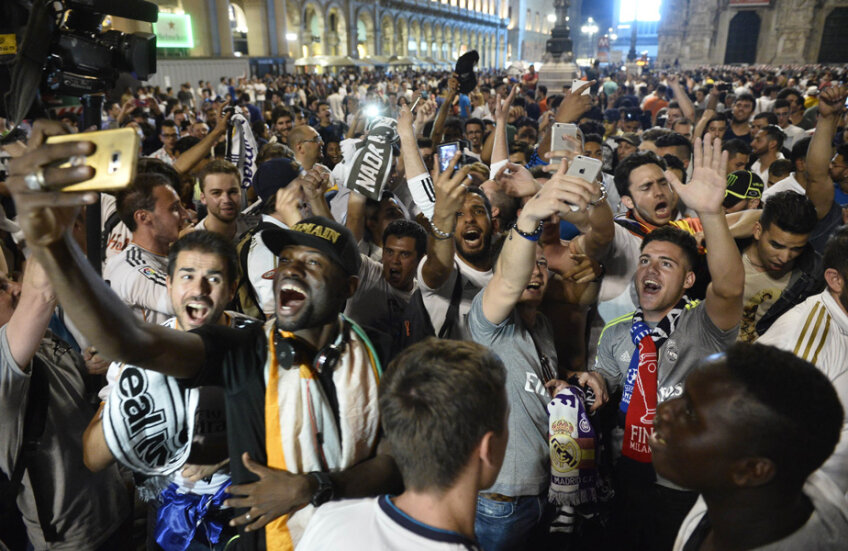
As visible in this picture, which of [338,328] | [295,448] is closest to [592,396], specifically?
[338,328]

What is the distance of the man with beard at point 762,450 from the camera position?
1.47 meters

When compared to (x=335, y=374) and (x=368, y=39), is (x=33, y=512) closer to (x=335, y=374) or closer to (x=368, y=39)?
(x=335, y=374)

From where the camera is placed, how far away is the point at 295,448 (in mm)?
1785

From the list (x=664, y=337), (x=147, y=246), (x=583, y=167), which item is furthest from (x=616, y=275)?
(x=147, y=246)

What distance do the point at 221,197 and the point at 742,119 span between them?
8079mm

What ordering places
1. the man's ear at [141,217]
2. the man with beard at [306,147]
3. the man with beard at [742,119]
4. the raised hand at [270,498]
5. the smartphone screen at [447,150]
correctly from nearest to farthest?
the raised hand at [270,498], the man's ear at [141,217], the smartphone screen at [447,150], the man with beard at [306,147], the man with beard at [742,119]

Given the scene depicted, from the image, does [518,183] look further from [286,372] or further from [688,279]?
[286,372]

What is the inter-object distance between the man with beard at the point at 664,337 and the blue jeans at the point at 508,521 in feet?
1.75

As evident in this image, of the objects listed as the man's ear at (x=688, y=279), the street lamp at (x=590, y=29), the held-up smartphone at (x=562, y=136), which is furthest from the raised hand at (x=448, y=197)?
the street lamp at (x=590, y=29)

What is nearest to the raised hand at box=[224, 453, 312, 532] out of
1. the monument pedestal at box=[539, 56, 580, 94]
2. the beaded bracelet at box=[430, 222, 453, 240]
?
the beaded bracelet at box=[430, 222, 453, 240]

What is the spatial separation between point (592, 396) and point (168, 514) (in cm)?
191

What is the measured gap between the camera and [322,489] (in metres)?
1.71

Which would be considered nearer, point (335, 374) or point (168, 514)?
point (335, 374)

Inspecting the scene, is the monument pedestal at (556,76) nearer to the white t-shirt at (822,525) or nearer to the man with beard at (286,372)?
the man with beard at (286,372)
